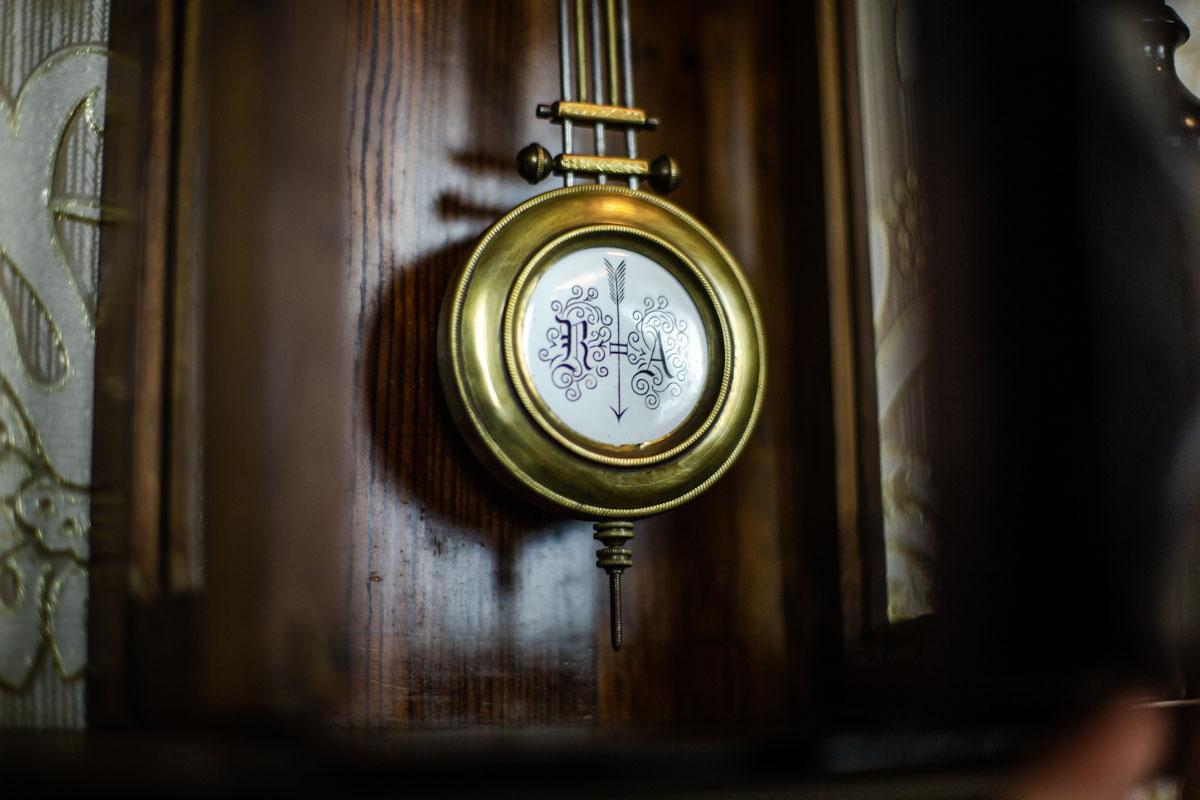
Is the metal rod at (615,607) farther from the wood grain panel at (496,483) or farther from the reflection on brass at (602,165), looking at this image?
the reflection on brass at (602,165)

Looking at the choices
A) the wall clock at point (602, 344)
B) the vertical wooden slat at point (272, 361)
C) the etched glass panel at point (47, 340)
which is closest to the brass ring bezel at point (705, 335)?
the wall clock at point (602, 344)

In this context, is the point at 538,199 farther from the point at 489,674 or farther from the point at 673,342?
the point at 489,674

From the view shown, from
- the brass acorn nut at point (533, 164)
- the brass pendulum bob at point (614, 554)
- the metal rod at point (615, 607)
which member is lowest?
the metal rod at point (615, 607)

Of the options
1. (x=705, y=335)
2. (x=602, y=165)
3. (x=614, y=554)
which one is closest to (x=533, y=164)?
(x=602, y=165)

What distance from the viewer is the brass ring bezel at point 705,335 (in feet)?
2.37

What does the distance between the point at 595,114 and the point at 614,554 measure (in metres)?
0.31

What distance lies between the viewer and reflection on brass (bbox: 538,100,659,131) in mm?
789

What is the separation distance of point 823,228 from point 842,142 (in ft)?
0.23

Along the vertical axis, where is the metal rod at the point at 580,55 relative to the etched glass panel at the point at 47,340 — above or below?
above

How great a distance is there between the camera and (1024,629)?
82 cm

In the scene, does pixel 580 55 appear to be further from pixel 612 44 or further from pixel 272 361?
pixel 272 361

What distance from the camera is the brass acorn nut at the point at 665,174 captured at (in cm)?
79

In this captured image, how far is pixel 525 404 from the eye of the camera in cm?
72

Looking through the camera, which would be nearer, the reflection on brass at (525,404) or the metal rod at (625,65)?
the reflection on brass at (525,404)
